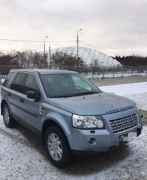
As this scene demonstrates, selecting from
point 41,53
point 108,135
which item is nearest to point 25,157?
point 108,135

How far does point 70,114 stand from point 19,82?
8.11 feet

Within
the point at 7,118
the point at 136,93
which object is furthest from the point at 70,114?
the point at 136,93

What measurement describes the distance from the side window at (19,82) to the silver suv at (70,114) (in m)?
0.03

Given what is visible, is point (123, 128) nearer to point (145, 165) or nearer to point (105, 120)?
point (105, 120)

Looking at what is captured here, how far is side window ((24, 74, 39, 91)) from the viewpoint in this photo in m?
5.49

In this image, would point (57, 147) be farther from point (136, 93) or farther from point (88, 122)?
point (136, 93)

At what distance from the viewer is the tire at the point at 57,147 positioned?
439 cm

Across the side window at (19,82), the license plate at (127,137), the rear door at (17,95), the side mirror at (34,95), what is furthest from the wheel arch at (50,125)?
the side window at (19,82)

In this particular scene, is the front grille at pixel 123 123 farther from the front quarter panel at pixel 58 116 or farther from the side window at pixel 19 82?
the side window at pixel 19 82

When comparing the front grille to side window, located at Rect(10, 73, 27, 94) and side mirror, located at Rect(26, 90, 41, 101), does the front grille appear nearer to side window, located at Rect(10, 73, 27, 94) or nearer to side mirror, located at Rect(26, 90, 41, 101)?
side mirror, located at Rect(26, 90, 41, 101)

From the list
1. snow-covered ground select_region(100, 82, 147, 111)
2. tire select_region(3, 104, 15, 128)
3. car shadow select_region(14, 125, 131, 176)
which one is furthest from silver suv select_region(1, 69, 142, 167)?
snow-covered ground select_region(100, 82, 147, 111)

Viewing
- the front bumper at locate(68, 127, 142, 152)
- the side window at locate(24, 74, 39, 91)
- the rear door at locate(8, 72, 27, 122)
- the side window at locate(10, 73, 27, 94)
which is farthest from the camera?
the side window at locate(10, 73, 27, 94)

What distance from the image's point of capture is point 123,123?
452cm

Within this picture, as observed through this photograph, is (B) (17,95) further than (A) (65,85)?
Yes
